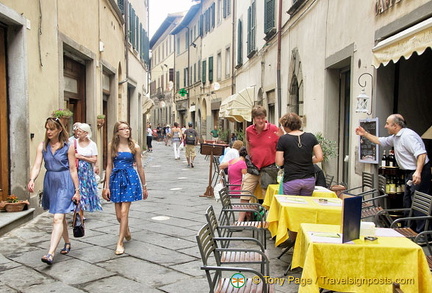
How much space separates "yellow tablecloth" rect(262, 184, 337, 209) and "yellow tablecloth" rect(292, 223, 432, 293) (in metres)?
2.22

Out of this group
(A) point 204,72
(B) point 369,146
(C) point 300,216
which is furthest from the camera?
(A) point 204,72

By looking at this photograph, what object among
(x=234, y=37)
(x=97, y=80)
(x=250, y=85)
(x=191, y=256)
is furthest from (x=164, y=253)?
(x=234, y=37)

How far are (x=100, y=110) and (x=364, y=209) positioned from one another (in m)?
7.49

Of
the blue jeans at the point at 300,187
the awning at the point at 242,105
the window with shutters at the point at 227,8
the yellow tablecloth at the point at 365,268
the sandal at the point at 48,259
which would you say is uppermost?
the window with shutters at the point at 227,8

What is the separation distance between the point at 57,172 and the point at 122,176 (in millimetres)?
692

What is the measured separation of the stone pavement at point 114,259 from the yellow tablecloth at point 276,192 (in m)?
0.49

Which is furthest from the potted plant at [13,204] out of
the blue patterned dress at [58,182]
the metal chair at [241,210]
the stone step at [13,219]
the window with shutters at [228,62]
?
the window with shutters at [228,62]

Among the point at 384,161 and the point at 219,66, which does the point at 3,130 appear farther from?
the point at 219,66

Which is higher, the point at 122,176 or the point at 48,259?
the point at 122,176

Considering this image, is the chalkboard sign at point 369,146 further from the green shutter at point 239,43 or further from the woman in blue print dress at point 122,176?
the green shutter at point 239,43

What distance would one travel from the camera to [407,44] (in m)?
5.05

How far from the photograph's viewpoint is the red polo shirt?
5.77m

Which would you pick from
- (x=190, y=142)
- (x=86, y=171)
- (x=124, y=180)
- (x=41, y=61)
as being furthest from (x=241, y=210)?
(x=190, y=142)

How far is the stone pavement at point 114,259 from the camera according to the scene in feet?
13.0
